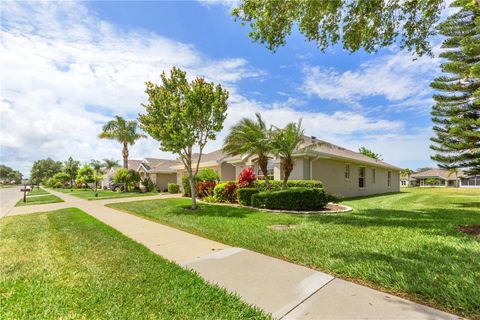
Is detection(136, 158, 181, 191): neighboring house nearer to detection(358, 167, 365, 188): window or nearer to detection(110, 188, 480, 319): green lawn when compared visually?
detection(358, 167, 365, 188): window

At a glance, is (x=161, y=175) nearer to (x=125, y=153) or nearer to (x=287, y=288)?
(x=125, y=153)

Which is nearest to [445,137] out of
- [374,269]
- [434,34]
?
[434,34]

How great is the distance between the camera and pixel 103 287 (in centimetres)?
367

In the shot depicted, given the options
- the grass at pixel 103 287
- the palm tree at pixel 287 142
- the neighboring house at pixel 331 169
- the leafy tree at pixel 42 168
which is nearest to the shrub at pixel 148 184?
the neighboring house at pixel 331 169

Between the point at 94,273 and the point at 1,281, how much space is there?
1315 mm

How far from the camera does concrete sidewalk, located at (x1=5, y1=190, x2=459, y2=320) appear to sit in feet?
9.58

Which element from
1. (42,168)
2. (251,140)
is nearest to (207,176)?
(251,140)

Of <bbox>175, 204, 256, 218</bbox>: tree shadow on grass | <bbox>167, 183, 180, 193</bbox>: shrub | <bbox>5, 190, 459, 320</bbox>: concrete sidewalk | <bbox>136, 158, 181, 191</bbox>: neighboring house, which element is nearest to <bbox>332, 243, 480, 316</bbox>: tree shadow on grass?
<bbox>5, 190, 459, 320</bbox>: concrete sidewalk

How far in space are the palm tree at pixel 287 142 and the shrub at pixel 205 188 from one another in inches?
250

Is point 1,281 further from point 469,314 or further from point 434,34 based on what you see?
point 434,34

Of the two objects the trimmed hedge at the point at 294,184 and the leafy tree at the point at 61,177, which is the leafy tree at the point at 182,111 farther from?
the leafy tree at the point at 61,177

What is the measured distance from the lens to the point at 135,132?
117 ft

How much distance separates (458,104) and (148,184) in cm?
3007

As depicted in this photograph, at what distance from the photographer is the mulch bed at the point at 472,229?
650cm
